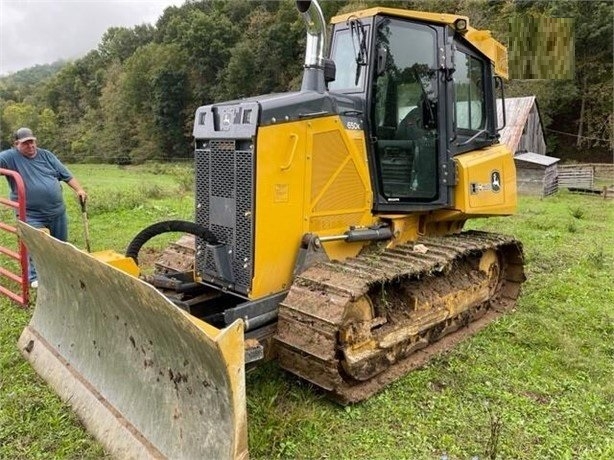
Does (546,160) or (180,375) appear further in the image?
(546,160)

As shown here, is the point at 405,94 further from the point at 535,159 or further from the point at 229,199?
the point at 535,159

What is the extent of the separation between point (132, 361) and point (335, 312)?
1.30 m

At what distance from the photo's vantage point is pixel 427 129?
4793 millimetres

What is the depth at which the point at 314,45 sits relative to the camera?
13.4 ft

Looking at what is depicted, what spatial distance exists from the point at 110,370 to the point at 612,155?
33.1 metres

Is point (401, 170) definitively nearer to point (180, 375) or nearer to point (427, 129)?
point (427, 129)

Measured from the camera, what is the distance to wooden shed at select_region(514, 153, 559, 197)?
21.2m

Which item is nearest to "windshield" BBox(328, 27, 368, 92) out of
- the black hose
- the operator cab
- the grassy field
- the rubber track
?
the operator cab

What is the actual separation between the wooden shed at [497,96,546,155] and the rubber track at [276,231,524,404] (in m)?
18.1

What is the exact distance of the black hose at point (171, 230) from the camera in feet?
13.0

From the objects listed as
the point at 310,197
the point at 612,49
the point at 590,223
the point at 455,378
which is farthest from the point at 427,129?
the point at 612,49

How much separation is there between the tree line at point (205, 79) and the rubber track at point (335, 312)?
57.7 ft

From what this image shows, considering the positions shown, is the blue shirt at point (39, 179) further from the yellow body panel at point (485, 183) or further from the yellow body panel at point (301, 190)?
the yellow body panel at point (485, 183)

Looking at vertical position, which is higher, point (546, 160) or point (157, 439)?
point (546, 160)
